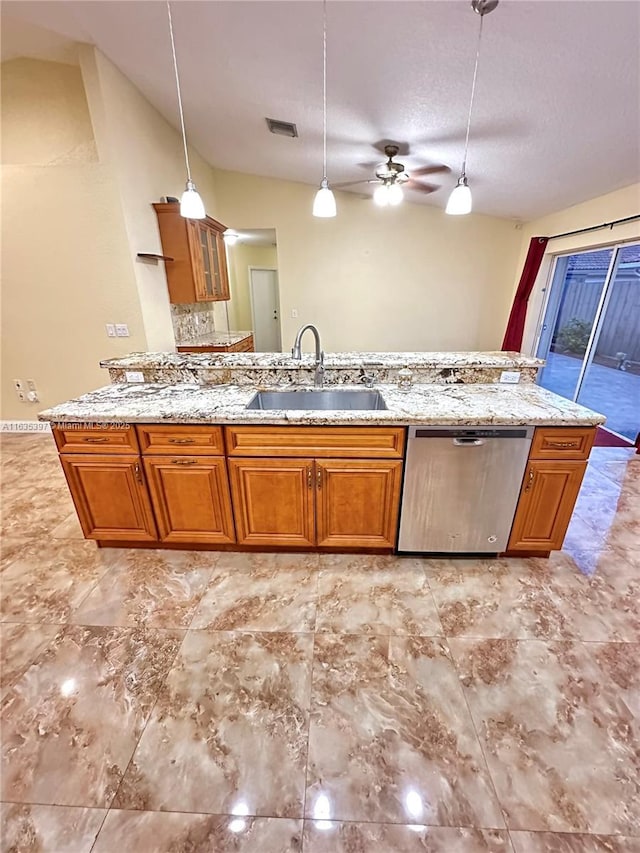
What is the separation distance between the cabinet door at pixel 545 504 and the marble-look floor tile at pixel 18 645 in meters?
2.35

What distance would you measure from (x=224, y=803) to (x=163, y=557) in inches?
48.2

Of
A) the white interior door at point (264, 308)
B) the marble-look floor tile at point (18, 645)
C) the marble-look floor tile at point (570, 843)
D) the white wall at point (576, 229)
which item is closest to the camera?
the marble-look floor tile at point (570, 843)

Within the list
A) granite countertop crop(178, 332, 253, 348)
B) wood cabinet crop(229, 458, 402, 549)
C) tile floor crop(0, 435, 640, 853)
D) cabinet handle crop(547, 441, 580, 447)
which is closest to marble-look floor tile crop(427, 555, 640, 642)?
tile floor crop(0, 435, 640, 853)

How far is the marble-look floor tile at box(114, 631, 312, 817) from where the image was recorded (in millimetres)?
1096

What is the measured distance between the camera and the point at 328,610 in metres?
1.72

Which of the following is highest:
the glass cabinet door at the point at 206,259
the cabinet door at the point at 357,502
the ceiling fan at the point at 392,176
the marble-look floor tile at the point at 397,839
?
the ceiling fan at the point at 392,176

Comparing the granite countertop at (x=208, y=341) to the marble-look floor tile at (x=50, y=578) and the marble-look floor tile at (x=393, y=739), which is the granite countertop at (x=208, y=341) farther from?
the marble-look floor tile at (x=393, y=739)

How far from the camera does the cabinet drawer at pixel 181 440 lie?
177cm

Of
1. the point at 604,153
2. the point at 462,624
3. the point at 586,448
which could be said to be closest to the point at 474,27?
the point at 604,153

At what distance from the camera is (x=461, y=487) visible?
5.93ft

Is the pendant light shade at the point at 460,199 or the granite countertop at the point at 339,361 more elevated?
the pendant light shade at the point at 460,199

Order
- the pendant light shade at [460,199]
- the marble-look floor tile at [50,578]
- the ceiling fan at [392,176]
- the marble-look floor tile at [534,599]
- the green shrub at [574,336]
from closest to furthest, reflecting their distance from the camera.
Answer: the marble-look floor tile at [534,599] < the marble-look floor tile at [50,578] < the pendant light shade at [460,199] < the ceiling fan at [392,176] < the green shrub at [574,336]

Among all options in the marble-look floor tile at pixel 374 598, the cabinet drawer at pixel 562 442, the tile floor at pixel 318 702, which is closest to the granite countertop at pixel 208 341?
the tile floor at pixel 318 702

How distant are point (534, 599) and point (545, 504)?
477 mm
